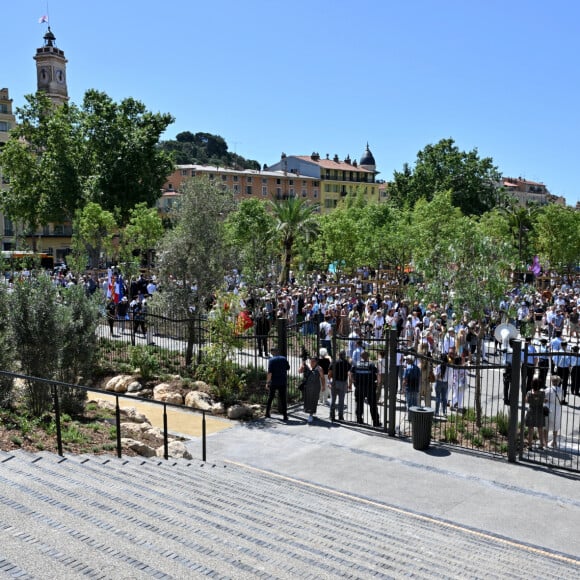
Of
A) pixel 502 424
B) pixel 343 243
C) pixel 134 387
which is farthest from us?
pixel 343 243

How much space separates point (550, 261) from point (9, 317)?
46592 mm

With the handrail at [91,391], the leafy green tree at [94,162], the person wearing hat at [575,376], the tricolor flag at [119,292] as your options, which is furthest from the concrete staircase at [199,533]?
the leafy green tree at [94,162]

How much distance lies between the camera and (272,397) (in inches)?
526

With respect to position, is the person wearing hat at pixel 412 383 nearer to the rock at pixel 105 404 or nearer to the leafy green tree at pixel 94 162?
the rock at pixel 105 404

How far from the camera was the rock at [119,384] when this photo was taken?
15.4 m

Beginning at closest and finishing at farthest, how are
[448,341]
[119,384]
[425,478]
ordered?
[425,478], [119,384], [448,341]

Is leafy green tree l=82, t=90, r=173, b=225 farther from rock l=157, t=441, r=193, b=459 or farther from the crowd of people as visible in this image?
rock l=157, t=441, r=193, b=459

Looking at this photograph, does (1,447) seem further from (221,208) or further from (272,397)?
(221,208)

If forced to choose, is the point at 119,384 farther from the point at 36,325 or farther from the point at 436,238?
the point at 436,238

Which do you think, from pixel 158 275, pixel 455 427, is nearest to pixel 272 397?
pixel 455 427

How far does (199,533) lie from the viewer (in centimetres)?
574

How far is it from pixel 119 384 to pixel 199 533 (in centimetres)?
1022

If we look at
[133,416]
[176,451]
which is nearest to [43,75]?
[133,416]

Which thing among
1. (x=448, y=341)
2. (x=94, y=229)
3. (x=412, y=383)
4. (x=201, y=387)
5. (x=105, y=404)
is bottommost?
(x=105, y=404)
